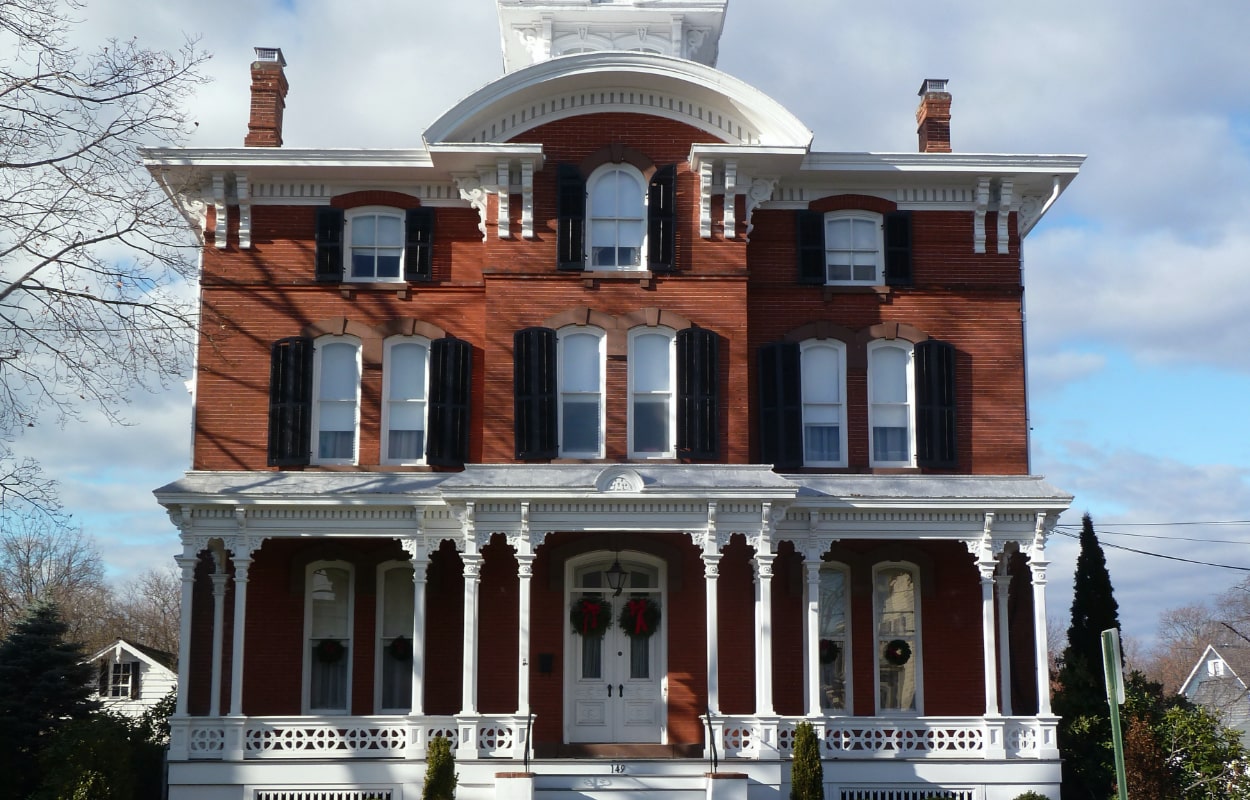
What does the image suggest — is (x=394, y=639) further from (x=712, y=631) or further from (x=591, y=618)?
(x=712, y=631)

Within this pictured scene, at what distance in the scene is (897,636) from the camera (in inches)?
928

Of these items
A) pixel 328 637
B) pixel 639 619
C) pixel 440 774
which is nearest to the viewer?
pixel 440 774

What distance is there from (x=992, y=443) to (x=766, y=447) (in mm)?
3819

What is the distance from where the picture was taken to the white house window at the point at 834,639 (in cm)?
2345

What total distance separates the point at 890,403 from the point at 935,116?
5.67m

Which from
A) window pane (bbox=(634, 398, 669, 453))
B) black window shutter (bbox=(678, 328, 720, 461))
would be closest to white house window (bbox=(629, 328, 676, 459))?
window pane (bbox=(634, 398, 669, 453))

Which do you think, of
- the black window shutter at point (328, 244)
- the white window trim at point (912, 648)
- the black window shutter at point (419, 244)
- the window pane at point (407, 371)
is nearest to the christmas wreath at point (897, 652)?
the white window trim at point (912, 648)

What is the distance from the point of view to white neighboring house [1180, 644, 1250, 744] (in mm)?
58263

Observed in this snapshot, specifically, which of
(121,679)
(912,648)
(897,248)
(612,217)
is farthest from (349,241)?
(121,679)

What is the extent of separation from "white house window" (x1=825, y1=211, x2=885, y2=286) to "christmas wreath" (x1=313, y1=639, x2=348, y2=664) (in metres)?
10.2

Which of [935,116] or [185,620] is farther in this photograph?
[935,116]

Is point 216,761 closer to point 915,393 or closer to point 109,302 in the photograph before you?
point 109,302

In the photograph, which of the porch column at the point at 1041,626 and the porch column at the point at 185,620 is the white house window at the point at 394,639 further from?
the porch column at the point at 1041,626

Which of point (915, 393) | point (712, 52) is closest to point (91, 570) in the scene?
point (712, 52)
